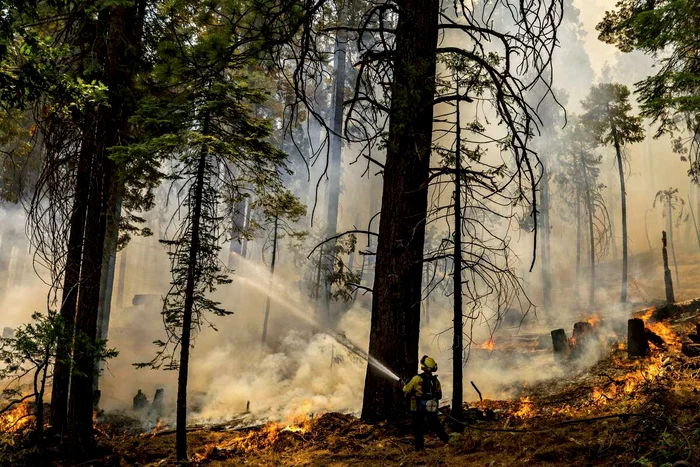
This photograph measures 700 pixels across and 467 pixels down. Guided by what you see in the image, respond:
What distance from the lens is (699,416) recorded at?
4125mm

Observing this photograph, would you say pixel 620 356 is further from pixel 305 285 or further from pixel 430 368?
pixel 305 285

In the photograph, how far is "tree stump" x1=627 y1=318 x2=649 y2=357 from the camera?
35.2ft

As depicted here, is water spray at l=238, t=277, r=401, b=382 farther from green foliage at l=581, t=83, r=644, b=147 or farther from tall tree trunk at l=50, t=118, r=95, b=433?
green foliage at l=581, t=83, r=644, b=147

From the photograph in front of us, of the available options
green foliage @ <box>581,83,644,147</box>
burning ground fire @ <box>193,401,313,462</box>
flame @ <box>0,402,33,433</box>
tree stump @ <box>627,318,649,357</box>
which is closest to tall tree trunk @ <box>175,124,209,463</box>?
burning ground fire @ <box>193,401,313,462</box>

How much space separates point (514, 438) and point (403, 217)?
3.33 m

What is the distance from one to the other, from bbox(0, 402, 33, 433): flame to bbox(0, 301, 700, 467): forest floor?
4.47ft

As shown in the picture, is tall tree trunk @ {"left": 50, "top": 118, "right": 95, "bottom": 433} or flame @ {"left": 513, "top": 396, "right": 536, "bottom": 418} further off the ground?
tall tree trunk @ {"left": 50, "top": 118, "right": 95, "bottom": 433}

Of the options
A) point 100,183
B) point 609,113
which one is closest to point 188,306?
point 100,183

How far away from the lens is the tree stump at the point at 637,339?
1074cm

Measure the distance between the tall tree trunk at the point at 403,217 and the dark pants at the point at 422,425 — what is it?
65cm

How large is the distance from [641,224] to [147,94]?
7956 cm

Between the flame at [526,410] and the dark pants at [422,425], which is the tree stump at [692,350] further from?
the dark pants at [422,425]

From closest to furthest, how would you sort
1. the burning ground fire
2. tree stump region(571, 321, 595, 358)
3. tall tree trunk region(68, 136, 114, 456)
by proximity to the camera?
the burning ground fire < tall tree trunk region(68, 136, 114, 456) < tree stump region(571, 321, 595, 358)

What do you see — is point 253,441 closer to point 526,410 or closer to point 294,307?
point 526,410
